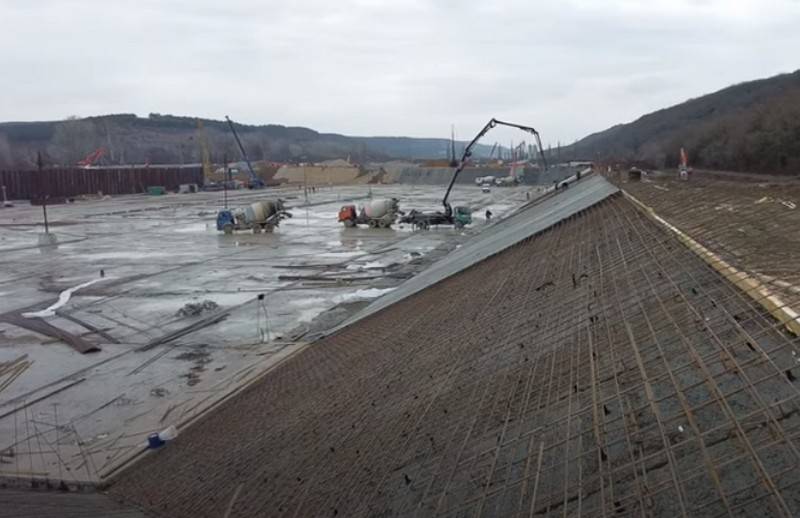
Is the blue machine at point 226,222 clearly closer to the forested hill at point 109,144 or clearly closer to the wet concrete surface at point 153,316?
the wet concrete surface at point 153,316

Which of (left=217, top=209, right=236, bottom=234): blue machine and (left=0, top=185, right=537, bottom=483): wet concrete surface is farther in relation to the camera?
(left=217, top=209, right=236, bottom=234): blue machine

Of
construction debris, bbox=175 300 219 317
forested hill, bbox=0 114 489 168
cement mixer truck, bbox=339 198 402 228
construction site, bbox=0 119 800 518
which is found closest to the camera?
construction site, bbox=0 119 800 518

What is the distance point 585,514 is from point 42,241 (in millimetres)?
38174

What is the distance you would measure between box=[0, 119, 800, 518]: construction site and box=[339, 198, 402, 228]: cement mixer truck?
753 inches

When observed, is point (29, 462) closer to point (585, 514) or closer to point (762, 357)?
point (585, 514)

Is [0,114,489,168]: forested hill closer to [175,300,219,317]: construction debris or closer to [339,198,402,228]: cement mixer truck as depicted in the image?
[339,198,402,228]: cement mixer truck

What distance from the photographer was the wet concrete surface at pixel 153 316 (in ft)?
39.7

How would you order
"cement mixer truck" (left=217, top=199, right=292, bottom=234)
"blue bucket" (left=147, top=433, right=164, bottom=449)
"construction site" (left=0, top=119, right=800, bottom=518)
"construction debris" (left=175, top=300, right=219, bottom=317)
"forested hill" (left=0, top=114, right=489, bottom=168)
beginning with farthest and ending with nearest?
"forested hill" (left=0, top=114, right=489, bottom=168) → "cement mixer truck" (left=217, top=199, right=292, bottom=234) → "construction debris" (left=175, top=300, right=219, bottom=317) → "blue bucket" (left=147, top=433, right=164, bottom=449) → "construction site" (left=0, top=119, right=800, bottom=518)

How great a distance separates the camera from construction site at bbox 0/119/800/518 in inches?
208

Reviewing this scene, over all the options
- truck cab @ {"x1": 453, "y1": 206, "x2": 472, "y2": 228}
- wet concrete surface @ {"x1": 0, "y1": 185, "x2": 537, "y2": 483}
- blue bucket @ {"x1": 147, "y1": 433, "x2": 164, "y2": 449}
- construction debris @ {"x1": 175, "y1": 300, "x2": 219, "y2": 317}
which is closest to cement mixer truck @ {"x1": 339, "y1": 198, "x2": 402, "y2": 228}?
wet concrete surface @ {"x1": 0, "y1": 185, "x2": 537, "y2": 483}

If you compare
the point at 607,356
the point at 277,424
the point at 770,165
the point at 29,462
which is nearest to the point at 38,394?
the point at 29,462

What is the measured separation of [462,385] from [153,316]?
14512mm

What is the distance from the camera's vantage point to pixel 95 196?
261 ft

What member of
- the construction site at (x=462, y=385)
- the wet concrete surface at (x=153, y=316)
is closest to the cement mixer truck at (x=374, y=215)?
the wet concrete surface at (x=153, y=316)
